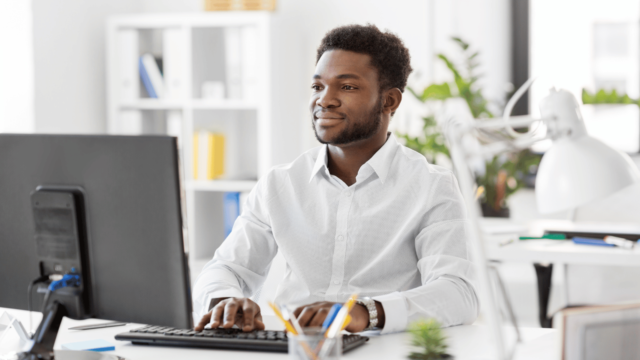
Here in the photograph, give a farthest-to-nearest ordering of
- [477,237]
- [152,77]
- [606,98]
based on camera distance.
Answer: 1. [152,77]
2. [606,98]
3. [477,237]

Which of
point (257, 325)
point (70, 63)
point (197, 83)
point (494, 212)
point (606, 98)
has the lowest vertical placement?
point (494, 212)

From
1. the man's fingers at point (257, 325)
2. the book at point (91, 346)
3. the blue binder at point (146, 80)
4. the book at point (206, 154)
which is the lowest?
the book at point (91, 346)

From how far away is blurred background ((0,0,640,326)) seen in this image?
328 centimetres

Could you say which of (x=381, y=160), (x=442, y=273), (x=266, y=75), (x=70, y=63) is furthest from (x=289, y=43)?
(x=442, y=273)

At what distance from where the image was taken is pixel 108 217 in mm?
1007

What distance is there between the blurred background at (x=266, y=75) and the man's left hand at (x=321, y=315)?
215 cm

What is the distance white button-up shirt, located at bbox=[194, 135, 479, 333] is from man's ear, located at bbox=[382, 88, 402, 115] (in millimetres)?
87

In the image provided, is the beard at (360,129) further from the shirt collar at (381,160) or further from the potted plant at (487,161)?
the potted plant at (487,161)

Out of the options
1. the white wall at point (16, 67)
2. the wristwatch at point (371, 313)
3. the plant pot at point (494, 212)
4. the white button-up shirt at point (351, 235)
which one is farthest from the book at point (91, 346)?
the plant pot at point (494, 212)

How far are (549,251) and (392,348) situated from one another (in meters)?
1.37

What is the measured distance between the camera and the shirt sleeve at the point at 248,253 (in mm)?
1496

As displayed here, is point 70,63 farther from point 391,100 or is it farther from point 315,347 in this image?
point 315,347

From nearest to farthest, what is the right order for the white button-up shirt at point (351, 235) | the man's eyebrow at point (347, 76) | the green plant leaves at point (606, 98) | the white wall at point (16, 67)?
the white button-up shirt at point (351, 235)
the man's eyebrow at point (347, 76)
the white wall at point (16, 67)
the green plant leaves at point (606, 98)

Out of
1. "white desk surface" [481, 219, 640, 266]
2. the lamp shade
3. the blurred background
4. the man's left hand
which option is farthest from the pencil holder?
the blurred background
